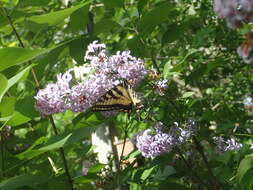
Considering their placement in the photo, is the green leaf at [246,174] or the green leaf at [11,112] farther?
the green leaf at [11,112]

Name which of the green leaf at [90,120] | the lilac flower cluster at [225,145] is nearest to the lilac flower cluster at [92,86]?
the green leaf at [90,120]

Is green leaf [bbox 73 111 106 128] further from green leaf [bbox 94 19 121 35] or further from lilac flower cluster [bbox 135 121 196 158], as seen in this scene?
green leaf [bbox 94 19 121 35]

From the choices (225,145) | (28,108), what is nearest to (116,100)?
(28,108)

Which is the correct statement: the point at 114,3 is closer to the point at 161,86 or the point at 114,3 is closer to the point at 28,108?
the point at 161,86

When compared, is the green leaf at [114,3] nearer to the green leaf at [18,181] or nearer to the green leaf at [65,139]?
the green leaf at [65,139]

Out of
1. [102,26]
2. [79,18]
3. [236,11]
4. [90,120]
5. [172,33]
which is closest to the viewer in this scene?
[236,11]

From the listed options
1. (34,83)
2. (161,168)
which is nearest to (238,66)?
(161,168)

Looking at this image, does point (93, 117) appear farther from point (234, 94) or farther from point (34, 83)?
point (234, 94)

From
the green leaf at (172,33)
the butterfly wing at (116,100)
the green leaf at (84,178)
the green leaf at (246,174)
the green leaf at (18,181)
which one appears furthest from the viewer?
the green leaf at (172,33)
